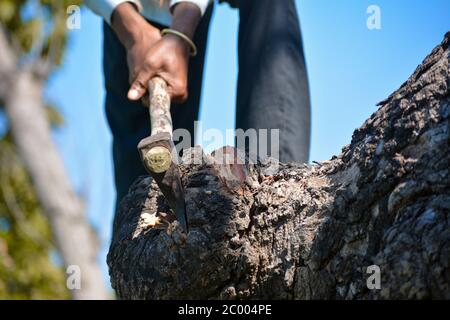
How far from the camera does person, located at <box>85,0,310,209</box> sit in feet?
7.97

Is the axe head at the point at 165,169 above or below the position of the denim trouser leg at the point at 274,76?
below

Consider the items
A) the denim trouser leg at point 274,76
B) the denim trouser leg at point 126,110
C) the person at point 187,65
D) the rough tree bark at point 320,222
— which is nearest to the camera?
the rough tree bark at point 320,222

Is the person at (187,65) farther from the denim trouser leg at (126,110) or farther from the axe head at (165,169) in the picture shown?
the axe head at (165,169)

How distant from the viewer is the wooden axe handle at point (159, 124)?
1827mm

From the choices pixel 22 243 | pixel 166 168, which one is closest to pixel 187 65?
pixel 166 168

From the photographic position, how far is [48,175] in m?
4.12

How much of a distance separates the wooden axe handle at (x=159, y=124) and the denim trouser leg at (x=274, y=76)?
398mm

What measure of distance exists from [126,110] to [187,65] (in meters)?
0.39

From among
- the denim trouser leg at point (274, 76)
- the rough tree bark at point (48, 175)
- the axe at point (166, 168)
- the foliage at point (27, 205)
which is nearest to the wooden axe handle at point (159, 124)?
the axe at point (166, 168)

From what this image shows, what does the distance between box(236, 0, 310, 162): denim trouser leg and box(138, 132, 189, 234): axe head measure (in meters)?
0.71

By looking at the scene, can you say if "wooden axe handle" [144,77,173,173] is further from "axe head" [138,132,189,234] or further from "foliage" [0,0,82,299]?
"foliage" [0,0,82,299]
